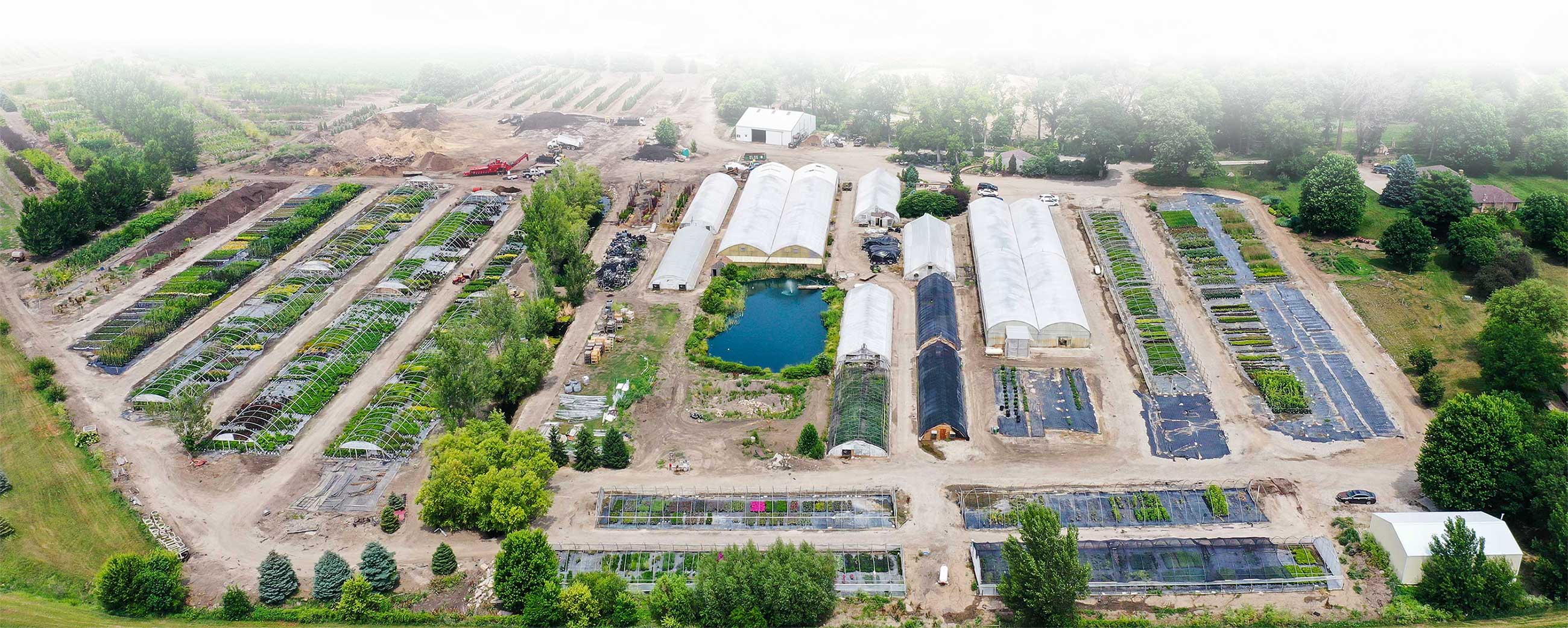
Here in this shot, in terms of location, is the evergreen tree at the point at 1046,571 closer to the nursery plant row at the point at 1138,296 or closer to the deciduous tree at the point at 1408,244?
the nursery plant row at the point at 1138,296

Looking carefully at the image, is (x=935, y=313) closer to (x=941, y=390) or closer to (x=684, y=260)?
(x=941, y=390)

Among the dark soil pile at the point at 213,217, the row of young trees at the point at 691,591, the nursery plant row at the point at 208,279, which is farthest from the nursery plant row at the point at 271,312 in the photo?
the row of young trees at the point at 691,591

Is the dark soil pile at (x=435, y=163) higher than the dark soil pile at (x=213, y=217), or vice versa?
the dark soil pile at (x=435, y=163)

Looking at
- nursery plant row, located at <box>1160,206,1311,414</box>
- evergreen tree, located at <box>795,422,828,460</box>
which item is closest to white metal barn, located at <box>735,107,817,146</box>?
nursery plant row, located at <box>1160,206,1311,414</box>

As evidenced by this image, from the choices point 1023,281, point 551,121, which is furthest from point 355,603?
point 551,121

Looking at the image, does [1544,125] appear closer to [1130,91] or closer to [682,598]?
[1130,91]
